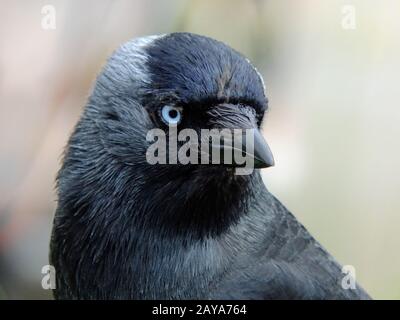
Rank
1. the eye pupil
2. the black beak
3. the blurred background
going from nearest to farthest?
the black beak, the eye pupil, the blurred background

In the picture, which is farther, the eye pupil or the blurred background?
the blurred background

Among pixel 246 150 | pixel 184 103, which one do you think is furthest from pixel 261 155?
pixel 184 103

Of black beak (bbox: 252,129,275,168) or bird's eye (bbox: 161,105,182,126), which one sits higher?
bird's eye (bbox: 161,105,182,126)

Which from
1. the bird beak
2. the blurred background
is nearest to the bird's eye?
the bird beak

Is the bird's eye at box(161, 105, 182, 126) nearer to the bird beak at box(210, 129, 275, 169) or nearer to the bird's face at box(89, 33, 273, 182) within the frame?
the bird's face at box(89, 33, 273, 182)

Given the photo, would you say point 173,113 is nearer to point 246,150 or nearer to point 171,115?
point 171,115
